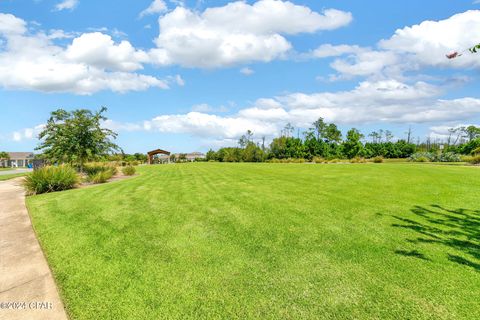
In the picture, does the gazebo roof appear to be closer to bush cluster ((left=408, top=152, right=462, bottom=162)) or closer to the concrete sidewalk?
bush cluster ((left=408, top=152, right=462, bottom=162))

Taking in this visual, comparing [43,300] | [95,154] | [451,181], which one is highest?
[95,154]

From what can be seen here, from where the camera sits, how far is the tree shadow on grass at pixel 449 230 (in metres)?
3.93

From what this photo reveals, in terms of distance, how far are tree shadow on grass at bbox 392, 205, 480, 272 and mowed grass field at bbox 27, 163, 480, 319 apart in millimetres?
27

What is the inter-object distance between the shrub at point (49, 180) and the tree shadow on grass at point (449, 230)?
13293 millimetres

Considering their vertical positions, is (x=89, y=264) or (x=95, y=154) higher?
(x=95, y=154)

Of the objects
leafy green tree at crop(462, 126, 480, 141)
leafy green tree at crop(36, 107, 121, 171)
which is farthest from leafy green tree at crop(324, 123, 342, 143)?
leafy green tree at crop(36, 107, 121, 171)

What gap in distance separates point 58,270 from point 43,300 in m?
0.78

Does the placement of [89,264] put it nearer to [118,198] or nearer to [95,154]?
[118,198]

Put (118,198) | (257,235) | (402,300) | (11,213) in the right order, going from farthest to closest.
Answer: (118,198) < (11,213) < (257,235) < (402,300)

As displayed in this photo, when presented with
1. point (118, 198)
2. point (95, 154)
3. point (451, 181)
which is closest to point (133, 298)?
point (118, 198)

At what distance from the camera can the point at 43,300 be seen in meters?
3.07

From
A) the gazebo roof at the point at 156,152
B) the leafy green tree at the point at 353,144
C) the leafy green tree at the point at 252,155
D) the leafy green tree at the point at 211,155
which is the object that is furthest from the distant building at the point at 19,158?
the leafy green tree at the point at 353,144

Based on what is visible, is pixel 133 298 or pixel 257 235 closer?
pixel 133 298

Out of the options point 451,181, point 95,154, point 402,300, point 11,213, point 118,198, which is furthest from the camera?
point 95,154
